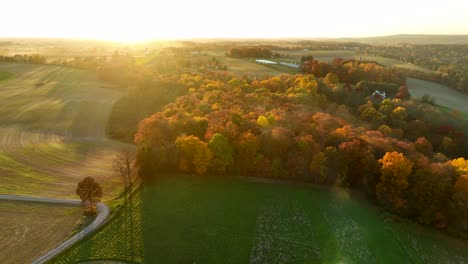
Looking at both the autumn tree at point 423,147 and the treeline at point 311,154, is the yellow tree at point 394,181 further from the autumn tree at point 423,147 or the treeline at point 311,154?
the autumn tree at point 423,147

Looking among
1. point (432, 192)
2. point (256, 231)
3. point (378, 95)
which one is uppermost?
point (378, 95)

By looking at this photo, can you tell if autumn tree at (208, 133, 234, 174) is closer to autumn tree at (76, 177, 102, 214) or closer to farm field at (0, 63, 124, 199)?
farm field at (0, 63, 124, 199)

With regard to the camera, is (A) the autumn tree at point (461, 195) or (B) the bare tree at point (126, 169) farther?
(B) the bare tree at point (126, 169)

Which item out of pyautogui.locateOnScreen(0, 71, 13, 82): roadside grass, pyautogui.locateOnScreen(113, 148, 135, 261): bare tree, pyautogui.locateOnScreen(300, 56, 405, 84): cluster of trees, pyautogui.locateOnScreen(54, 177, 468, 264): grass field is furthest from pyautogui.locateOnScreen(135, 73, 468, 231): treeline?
pyautogui.locateOnScreen(0, 71, 13, 82): roadside grass

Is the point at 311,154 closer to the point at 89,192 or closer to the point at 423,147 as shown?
the point at 423,147

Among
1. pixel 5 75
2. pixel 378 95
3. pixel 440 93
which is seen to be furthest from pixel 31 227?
pixel 440 93

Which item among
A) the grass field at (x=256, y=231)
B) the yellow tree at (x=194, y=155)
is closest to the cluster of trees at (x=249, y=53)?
the yellow tree at (x=194, y=155)
